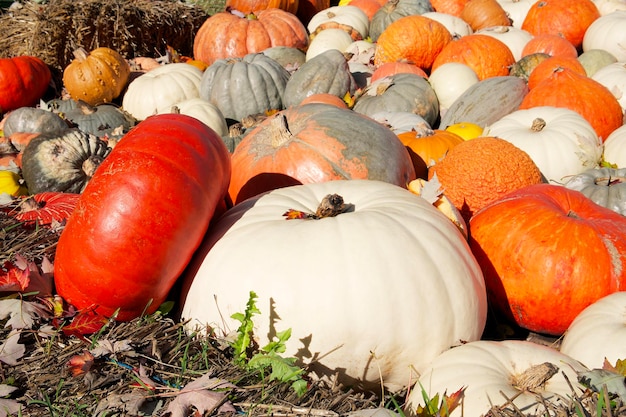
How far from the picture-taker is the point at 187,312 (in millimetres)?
2322

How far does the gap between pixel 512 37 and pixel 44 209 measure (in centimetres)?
569

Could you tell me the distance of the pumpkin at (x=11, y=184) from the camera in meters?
4.24

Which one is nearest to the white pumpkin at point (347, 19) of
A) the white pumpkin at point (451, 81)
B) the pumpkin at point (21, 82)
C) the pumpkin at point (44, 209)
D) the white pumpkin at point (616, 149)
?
the white pumpkin at point (451, 81)

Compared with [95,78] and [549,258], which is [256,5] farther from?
[549,258]

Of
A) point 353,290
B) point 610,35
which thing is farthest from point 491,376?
point 610,35

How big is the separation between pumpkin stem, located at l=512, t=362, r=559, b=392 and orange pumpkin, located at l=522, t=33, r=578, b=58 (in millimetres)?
5327

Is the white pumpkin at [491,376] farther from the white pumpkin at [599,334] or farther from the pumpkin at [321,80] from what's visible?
the pumpkin at [321,80]

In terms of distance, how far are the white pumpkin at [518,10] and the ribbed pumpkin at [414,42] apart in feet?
6.08

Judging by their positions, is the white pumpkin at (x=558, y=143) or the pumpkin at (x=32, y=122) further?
the pumpkin at (x=32, y=122)

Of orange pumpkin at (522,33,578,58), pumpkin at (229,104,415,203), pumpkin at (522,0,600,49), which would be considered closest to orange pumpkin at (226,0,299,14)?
pumpkin at (522,0,600,49)

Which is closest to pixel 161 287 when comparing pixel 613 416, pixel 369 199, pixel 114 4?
pixel 369 199

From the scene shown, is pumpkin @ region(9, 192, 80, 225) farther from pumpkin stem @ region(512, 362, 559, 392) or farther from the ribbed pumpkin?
the ribbed pumpkin

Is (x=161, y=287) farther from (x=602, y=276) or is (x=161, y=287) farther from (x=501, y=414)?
(x=602, y=276)

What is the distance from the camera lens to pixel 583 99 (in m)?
4.76
